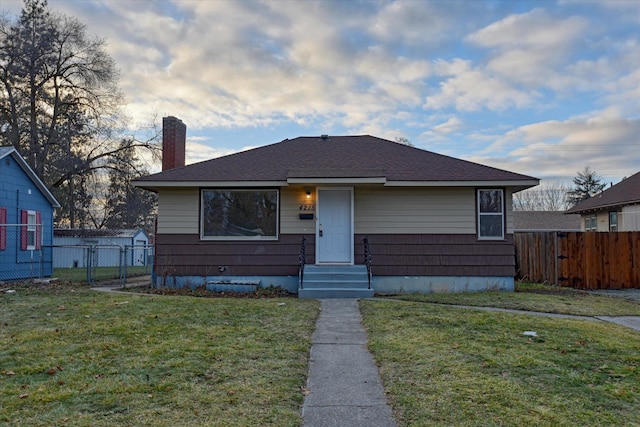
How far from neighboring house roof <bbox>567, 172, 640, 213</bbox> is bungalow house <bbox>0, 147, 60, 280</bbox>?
20822mm

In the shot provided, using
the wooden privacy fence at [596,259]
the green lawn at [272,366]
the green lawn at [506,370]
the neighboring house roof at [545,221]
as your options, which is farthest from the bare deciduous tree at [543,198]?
the green lawn at [506,370]

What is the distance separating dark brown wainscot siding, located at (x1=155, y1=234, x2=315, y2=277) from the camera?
11.8 metres

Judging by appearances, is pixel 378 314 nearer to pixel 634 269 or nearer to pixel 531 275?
pixel 531 275

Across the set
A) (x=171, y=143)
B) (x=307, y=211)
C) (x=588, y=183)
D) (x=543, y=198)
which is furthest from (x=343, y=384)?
(x=543, y=198)

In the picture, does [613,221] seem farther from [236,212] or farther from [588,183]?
[588,183]

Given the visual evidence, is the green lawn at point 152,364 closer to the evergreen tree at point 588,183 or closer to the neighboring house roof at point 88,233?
the neighboring house roof at point 88,233

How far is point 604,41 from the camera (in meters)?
13.1

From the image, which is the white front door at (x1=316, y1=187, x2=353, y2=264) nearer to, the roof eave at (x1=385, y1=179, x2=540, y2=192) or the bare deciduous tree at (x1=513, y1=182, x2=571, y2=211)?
the roof eave at (x1=385, y1=179, x2=540, y2=192)

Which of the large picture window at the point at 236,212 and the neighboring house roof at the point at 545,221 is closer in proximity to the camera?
the large picture window at the point at 236,212

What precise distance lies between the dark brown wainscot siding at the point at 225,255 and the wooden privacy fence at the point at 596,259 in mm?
7432

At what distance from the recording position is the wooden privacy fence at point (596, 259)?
529 inches

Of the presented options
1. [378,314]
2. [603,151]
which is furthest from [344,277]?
[603,151]

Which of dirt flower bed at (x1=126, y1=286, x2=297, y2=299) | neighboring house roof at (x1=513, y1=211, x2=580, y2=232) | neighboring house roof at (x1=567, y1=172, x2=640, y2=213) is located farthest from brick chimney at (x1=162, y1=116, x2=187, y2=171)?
neighboring house roof at (x1=513, y1=211, x2=580, y2=232)

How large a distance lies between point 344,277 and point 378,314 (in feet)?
10.8
